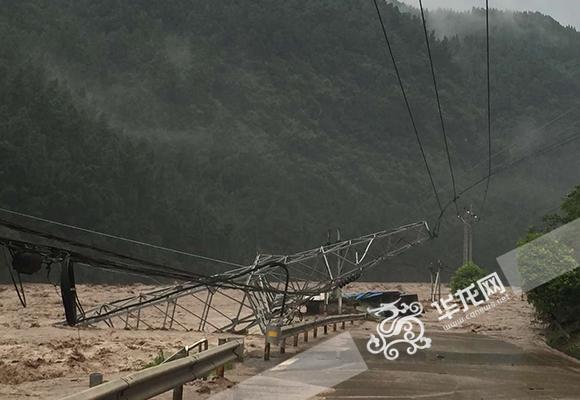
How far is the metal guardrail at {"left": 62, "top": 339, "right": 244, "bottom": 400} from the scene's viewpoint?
6867 mm

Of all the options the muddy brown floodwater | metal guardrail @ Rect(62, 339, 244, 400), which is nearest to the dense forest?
the muddy brown floodwater

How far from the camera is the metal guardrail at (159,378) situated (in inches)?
270

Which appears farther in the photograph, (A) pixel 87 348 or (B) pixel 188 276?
(A) pixel 87 348

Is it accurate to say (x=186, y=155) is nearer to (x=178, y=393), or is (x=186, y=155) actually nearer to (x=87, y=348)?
(x=87, y=348)

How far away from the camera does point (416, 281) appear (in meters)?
129

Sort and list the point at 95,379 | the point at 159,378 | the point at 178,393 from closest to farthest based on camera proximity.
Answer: the point at 95,379 → the point at 159,378 → the point at 178,393

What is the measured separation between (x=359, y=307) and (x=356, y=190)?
385ft

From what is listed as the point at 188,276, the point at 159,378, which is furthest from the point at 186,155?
the point at 159,378

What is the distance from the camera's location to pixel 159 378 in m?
8.30

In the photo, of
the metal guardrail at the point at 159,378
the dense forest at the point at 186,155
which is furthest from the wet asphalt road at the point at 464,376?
the dense forest at the point at 186,155

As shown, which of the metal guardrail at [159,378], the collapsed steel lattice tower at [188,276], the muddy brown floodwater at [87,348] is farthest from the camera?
the muddy brown floodwater at [87,348]

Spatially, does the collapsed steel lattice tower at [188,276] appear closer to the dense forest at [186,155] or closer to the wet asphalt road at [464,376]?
the wet asphalt road at [464,376]

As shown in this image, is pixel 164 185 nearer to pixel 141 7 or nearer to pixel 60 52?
pixel 60 52

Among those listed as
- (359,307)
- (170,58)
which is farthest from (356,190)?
(359,307)
